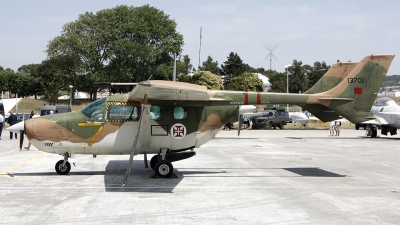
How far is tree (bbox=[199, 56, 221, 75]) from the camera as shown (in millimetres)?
107375

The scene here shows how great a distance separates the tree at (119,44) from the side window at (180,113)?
196 feet

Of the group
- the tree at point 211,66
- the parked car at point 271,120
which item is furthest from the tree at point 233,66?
the parked car at point 271,120

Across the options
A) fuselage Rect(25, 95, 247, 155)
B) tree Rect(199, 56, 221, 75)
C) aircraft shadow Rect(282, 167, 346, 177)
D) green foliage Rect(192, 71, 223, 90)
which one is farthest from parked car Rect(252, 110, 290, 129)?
tree Rect(199, 56, 221, 75)

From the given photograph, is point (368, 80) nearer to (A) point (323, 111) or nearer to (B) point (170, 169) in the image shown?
(A) point (323, 111)

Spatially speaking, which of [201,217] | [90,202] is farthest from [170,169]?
[201,217]

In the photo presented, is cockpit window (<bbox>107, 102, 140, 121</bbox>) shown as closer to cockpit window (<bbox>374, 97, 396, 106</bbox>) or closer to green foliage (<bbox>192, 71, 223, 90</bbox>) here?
cockpit window (<bbox>374, 97, 396, 106</bbox>)

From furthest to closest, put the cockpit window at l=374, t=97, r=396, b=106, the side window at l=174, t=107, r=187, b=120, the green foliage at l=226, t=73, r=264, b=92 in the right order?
the green foliage at l=226, t=73, r=264, b=92, the cockpit window at l=374, t=97, r=396, b=106, the side window at l=174, t=107, r=187, b=120

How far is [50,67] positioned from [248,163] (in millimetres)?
70698

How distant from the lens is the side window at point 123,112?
13047 mm

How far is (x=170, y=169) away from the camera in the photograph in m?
12.8

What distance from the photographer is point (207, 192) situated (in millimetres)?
10953

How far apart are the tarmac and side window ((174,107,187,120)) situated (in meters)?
1.79

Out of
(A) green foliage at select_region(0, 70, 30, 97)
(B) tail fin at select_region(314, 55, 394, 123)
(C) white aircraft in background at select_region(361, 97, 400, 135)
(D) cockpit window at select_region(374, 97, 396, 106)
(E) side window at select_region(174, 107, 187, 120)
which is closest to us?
(E) side window at select_region(174, 107, 187, 120)

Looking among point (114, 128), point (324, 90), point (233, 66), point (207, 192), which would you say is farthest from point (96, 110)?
point (233, 66)
